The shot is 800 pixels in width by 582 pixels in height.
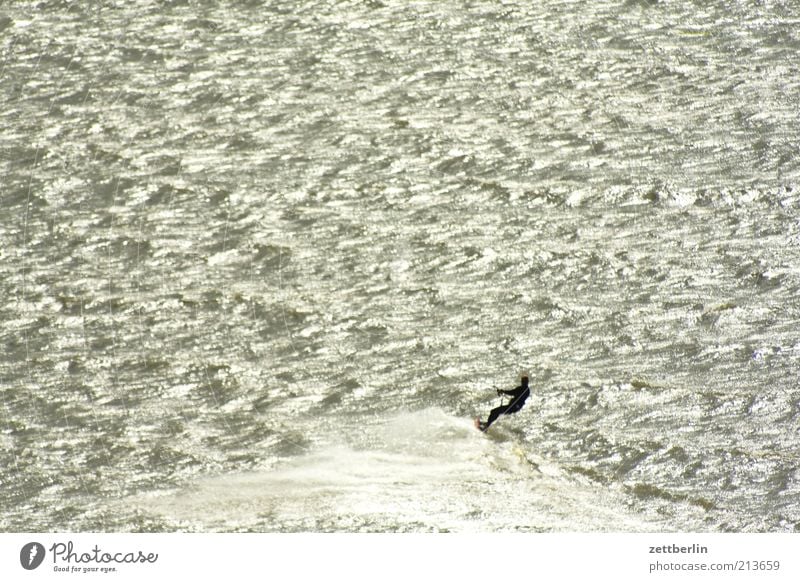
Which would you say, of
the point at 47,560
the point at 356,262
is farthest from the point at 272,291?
the point at 47,560

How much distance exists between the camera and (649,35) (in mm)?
538

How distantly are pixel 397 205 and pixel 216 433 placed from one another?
0.14 meters

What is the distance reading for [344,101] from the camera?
0.52 metres

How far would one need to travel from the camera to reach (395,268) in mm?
485

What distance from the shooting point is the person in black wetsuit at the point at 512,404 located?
0.47m

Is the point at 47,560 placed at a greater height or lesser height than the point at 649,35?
lesser

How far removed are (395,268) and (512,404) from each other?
0.28 feet

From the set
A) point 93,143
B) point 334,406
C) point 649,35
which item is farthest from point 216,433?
point 649,35

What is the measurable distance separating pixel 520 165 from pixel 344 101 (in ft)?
0.32

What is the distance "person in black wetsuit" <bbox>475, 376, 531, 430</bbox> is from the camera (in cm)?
47

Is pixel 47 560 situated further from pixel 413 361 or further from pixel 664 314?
pixel 664 314

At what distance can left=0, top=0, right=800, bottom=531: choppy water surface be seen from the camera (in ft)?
1.51

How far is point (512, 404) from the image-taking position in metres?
0.47

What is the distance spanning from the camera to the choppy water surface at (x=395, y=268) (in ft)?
1.51
